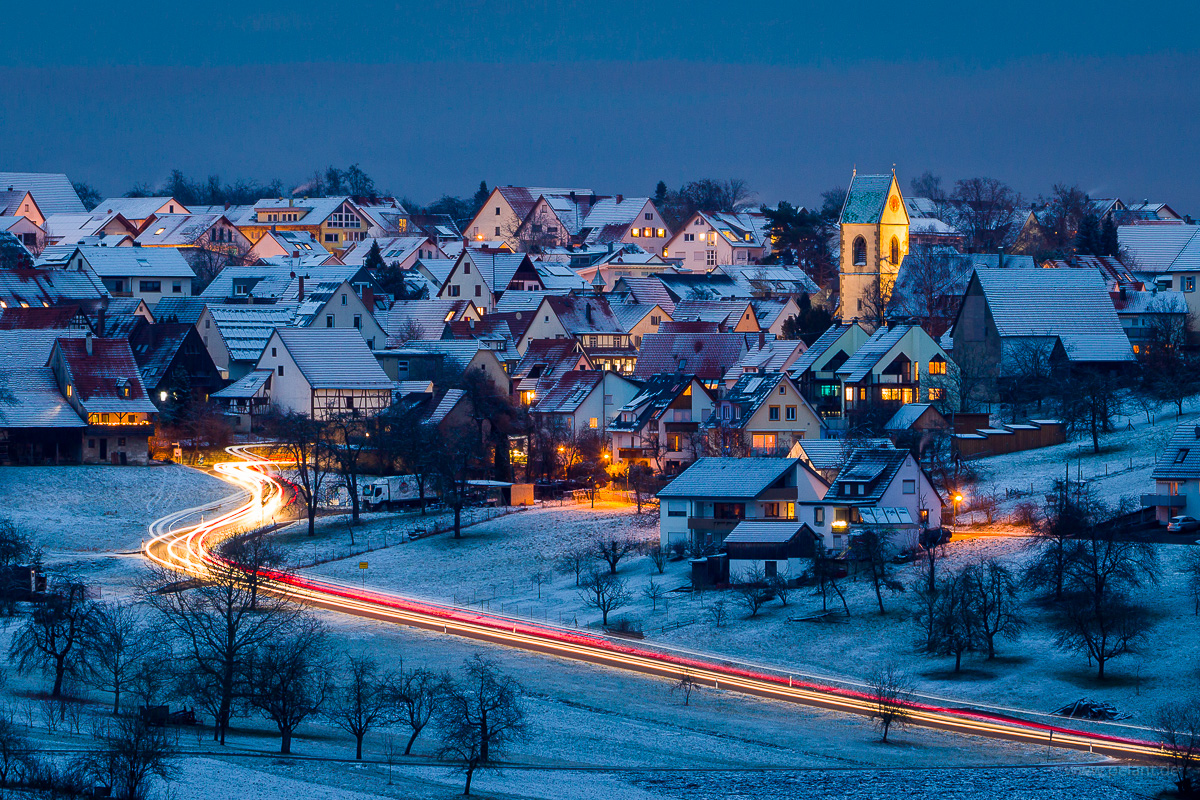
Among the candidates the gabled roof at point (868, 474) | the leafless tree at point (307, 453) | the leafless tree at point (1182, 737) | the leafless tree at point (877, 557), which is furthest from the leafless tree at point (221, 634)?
the leafless tree at point (1182, 737)

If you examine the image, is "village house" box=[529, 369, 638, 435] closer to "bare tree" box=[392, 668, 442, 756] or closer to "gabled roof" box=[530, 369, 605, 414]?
"gabled roof" box=[530, 369, 605, 414]

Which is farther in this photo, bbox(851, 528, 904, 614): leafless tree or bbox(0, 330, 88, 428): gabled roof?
bbox(0, 330, 88, 428): gabled roof

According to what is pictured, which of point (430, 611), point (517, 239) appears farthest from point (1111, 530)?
point (517, 239)

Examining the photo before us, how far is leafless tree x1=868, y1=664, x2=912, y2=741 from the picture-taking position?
39.7 metres

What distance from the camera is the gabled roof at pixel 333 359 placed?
88.2 meters

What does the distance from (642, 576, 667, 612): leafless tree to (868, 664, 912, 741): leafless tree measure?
10024 mm

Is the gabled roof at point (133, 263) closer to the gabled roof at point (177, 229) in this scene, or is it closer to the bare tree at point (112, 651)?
the gabled roof at point (177, 229)

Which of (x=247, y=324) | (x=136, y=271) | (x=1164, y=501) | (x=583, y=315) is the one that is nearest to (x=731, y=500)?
(x=1164, y=501)

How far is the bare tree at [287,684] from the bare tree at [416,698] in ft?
5.64

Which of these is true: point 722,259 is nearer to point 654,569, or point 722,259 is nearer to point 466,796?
point 654,569

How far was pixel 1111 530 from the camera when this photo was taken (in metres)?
49.2

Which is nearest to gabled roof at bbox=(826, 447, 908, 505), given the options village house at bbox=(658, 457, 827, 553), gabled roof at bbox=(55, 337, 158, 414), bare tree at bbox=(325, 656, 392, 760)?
village house at bbox=(658, 457, 827, 553)

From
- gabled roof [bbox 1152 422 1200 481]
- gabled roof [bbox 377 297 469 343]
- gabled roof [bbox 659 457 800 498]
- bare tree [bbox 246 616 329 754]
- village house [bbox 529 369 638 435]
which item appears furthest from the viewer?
gabled roof [bbox 377 297 469 343]

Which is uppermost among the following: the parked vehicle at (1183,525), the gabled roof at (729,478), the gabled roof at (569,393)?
the gabled roof at (569,393)
